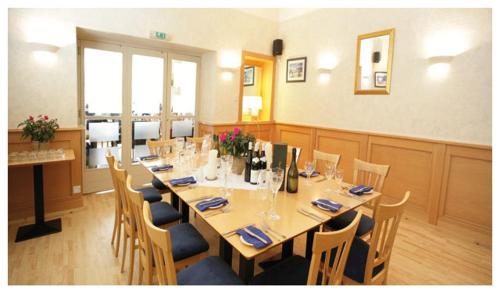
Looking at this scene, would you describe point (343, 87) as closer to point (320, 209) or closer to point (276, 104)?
point (276, 104)

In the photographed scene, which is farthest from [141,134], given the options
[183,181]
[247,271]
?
[247,271]

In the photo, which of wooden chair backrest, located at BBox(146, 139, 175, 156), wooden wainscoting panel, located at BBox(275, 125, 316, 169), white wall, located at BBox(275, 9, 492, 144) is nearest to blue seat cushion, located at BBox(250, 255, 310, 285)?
wooden chair backrest, located at BBox(146, 139, 175, 156)

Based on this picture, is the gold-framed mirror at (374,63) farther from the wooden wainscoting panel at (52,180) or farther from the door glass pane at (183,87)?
the wooden wainscoting panel at (52,180)

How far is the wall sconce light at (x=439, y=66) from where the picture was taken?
3.08 metres

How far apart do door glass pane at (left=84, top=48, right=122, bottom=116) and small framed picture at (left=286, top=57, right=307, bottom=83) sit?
2.72m

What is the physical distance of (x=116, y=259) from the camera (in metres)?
2.44

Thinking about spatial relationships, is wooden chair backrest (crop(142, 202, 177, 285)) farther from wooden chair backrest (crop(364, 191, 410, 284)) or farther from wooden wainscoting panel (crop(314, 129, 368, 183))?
wooden wainscoting panel (crop(314, 129, 368, 183))

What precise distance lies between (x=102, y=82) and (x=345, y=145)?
3.58 meters

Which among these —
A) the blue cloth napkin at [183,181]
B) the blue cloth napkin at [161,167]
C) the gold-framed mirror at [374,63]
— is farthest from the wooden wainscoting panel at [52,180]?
the gold-framed mirror at [374,63]

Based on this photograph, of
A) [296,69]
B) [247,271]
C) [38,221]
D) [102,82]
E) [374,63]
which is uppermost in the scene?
[296,69]

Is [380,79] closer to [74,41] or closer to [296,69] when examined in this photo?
[296,69]

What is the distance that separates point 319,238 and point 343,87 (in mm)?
3408

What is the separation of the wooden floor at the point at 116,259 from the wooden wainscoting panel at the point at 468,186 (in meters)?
0.14
